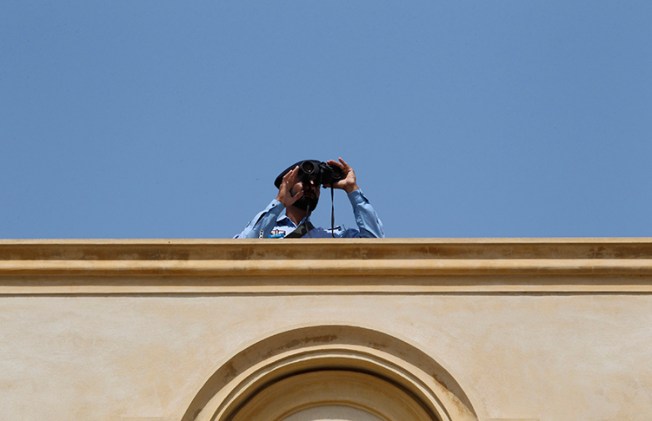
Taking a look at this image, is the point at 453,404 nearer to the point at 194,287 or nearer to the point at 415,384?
the point at 415,384

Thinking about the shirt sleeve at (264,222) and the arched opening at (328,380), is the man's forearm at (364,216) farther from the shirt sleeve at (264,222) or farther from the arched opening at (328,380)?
the arched opening at (328,380)

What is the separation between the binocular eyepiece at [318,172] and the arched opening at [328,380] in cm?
233

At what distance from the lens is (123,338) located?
1075 cm

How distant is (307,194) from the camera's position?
42.8 ft

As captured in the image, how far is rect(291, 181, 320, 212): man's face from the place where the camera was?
13.0 metres

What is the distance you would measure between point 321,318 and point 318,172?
2250 millimetres

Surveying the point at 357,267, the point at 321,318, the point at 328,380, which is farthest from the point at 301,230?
the point at 328,380

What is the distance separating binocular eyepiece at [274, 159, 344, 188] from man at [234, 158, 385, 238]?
0.06 feet

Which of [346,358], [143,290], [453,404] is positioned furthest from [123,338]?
[453,404]

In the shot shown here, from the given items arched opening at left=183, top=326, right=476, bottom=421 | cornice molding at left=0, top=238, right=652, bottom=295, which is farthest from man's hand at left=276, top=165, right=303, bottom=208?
arched opening at left=183, top=326, right=476, bottom=421

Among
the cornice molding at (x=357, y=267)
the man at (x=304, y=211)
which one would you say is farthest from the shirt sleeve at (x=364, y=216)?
the cornice molding at (x=357, y=267)

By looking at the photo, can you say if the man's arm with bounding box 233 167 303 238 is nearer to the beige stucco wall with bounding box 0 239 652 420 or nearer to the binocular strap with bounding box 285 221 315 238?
the binocular strap with bounding box 285 221 315 238

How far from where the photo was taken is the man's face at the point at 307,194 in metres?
13.0

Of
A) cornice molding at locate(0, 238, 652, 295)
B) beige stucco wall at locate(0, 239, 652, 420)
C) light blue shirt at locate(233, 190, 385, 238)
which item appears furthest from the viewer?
light blue shirt at locate(233, 190, 385, 238)
